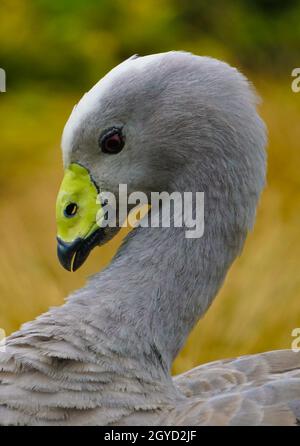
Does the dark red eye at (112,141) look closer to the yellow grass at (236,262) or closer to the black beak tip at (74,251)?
the black beak tip at (74,251)

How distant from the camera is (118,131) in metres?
1.79

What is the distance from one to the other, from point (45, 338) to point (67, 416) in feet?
0.46

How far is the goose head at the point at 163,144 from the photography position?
1.78m

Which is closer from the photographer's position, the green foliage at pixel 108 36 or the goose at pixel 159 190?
the goose at pixel 159 190

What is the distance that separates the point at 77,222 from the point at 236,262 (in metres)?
1.32

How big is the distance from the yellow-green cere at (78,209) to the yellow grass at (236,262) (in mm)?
944

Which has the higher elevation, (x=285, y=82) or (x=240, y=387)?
(x=285, y=82)

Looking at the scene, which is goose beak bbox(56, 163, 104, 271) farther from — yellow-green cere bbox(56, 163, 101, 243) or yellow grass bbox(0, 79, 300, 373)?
yellow grass bbox(0, 79, 300, 373)

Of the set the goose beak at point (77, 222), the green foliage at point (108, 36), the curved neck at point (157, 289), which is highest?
the green foliage at point (108, 36)

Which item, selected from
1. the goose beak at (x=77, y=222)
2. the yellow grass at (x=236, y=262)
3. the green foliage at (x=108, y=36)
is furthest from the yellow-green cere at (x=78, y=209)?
the green foliage at (x=108, y=36)

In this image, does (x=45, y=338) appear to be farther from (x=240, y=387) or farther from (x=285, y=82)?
(x=285, y=82)

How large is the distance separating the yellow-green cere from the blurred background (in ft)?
3.15

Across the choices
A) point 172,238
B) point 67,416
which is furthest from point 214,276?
point 67,416

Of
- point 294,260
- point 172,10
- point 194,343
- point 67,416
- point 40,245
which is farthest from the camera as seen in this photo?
point 172,10
